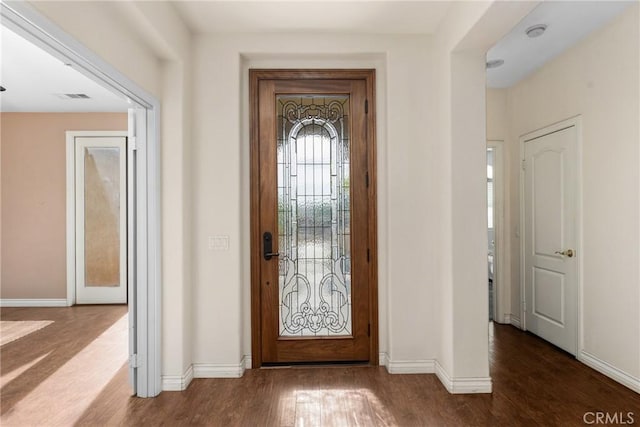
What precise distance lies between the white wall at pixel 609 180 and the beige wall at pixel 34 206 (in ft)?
20.5

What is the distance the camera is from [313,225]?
10.7ft

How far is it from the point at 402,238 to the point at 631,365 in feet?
6.20

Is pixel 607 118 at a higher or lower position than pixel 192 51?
lower

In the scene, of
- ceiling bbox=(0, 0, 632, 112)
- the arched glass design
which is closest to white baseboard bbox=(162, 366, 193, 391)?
the arched glass design

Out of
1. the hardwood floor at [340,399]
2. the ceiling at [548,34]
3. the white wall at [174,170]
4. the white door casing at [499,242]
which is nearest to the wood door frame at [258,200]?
the hardwood floor at [340,399]

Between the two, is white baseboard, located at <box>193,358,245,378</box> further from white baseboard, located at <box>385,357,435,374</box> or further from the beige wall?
the beige wall

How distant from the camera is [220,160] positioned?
3059mm

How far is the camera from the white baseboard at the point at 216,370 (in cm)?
301

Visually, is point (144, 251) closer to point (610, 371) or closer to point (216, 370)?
point (216, 370)

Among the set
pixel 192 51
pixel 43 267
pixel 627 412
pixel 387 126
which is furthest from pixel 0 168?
pixel 627 412

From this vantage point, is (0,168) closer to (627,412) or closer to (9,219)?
(9,219)

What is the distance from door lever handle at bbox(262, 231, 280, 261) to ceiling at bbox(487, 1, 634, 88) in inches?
104

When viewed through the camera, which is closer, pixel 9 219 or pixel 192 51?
pixel 192 51

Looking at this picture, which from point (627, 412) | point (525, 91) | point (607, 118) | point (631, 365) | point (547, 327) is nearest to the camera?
point (627, 412)
